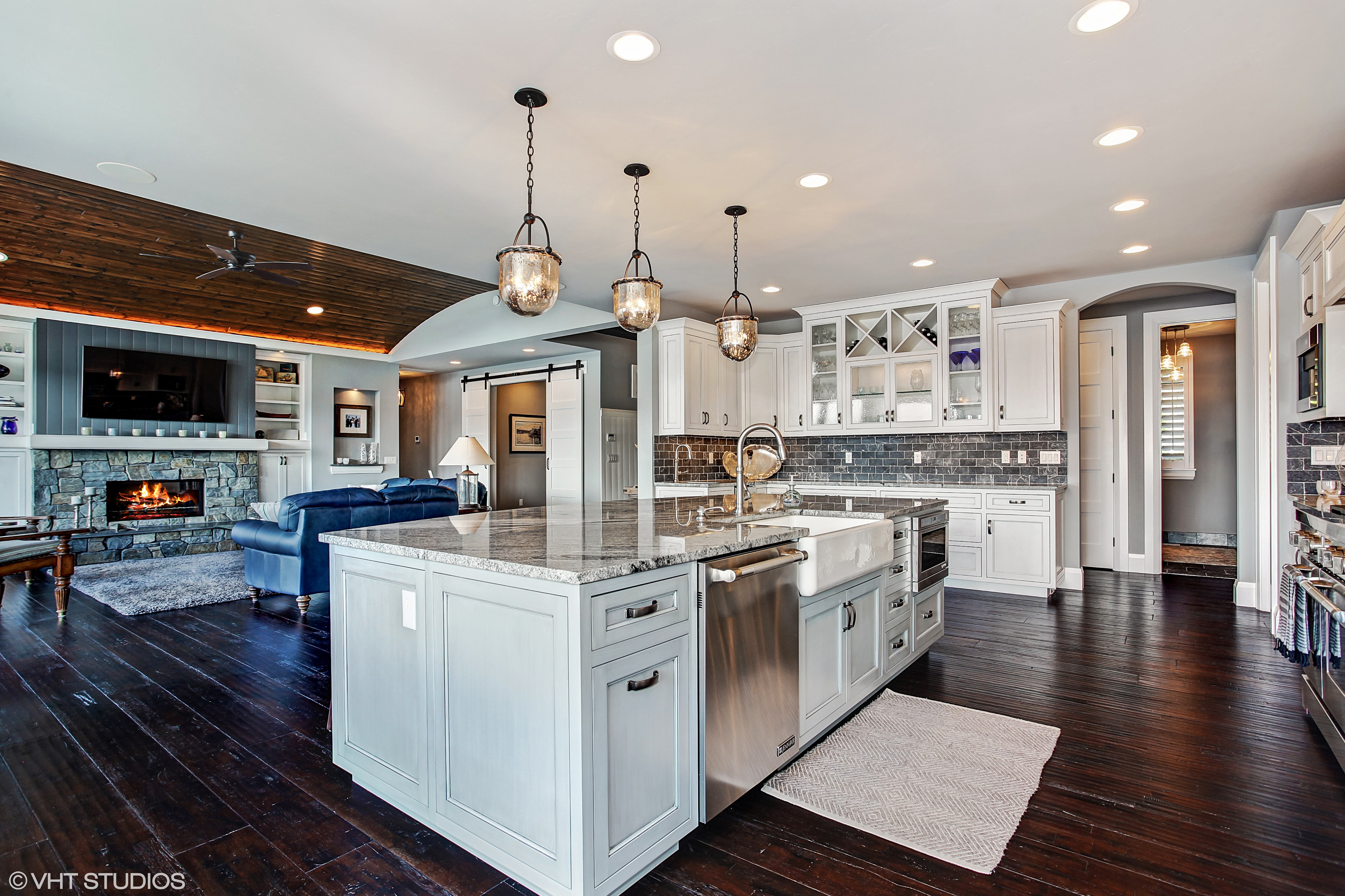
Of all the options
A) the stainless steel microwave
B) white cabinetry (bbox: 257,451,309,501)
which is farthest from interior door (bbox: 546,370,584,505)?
the stainless steel microwave

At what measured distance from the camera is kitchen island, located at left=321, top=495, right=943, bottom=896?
1.55 metres

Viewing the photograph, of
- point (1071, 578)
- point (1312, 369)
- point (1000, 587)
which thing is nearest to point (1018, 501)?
point (1000, 587)

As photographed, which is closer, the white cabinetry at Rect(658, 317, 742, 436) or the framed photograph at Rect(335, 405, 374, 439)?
the white cabinetry at Rect(658, 317, 742, 436)

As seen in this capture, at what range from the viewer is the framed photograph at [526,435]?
1034 cm

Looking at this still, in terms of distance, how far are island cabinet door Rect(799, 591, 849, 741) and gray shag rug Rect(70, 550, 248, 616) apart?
4705 mm

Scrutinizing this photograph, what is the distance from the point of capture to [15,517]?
17.7 feet

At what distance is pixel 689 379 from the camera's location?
19.7 feet

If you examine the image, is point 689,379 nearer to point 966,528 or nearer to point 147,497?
point 966,528

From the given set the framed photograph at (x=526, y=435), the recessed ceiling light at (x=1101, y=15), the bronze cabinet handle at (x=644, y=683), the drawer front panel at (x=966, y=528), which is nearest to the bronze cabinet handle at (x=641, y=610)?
the bronze cabinet handle at (x=644, y=683)

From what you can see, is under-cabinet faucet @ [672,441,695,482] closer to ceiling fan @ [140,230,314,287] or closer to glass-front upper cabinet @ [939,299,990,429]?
glass-front upper cabinet @ [939,299,990,429]

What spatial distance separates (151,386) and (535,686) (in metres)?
8.22

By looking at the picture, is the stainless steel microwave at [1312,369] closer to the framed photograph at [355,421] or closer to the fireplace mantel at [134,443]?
the fireplace mantel at [134,443]

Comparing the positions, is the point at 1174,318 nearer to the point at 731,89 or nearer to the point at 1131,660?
the point at 1131,660

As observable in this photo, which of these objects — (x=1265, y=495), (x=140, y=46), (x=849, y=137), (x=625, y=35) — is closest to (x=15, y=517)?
(x=140, y=46)
